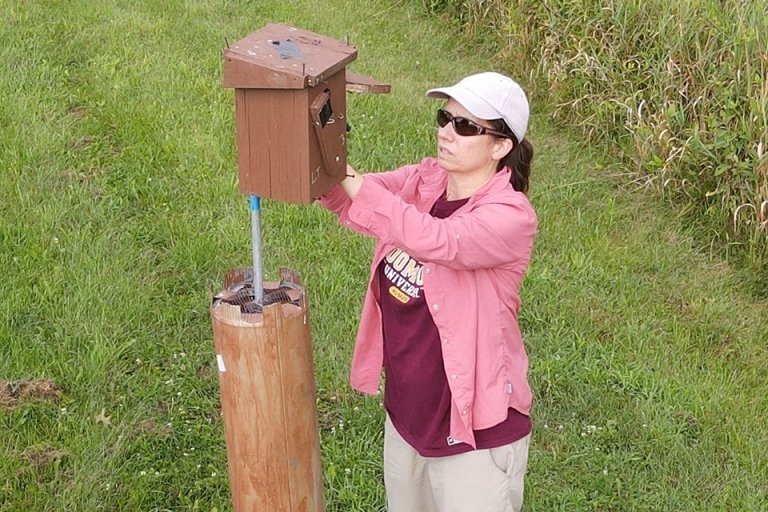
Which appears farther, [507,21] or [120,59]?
[507,21]

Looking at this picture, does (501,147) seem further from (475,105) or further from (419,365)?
(419,365)

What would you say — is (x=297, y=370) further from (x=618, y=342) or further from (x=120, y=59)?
Answer: (x=120, y=59)

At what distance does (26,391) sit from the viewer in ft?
13.7

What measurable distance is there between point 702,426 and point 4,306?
126 inches

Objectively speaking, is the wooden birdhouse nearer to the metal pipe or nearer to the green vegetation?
the metal pipe

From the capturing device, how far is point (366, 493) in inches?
156

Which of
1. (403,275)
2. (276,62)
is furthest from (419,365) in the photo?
(276,62)

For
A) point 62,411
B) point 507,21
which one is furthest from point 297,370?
point 507,21

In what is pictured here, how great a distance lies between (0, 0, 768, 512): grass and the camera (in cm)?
405

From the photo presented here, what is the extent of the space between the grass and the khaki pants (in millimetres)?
933

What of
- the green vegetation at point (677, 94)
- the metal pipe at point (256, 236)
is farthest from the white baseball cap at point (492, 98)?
the green vegetation at point (677, 94)

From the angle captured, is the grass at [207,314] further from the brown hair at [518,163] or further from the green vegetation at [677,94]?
the brown hair at [518,163]

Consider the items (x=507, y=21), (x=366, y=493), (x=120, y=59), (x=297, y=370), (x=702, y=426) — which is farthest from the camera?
(x=507, y=21)

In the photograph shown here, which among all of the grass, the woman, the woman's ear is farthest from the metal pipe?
the grass
